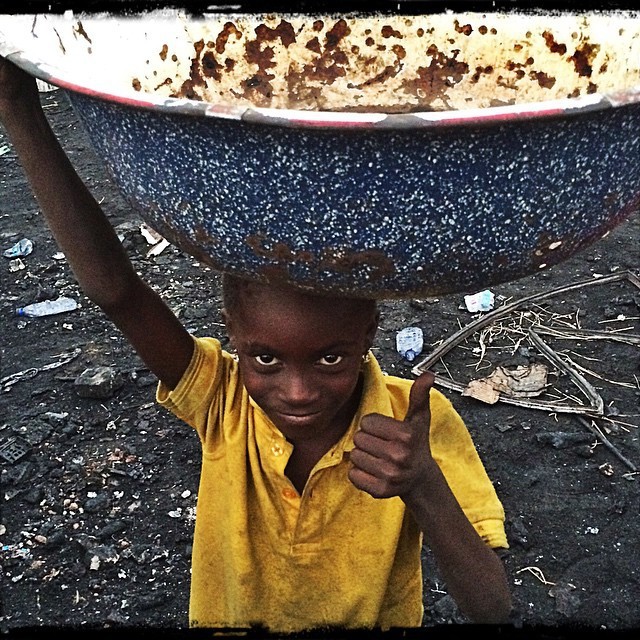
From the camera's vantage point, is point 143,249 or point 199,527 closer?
point 199,527

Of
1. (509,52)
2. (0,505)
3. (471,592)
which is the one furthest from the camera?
(0,505)

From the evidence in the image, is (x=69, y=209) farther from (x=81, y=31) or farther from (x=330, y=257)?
(x=330, y=257)

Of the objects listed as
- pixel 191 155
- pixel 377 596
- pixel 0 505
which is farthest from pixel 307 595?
pixel 0 505

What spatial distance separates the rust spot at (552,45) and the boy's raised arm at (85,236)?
2.75 feet

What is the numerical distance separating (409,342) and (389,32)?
6.56ft

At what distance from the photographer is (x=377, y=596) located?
167 cm

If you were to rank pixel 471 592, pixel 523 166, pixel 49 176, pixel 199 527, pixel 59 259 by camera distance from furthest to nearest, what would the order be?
pixel 59 259, pixel 199 527, pixel 471 592, pixel 49 176, pixel 523 166

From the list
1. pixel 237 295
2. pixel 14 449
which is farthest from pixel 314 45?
pixel 14 449

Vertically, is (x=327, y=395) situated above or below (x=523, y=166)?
below

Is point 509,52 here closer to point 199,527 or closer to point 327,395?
point 327,395

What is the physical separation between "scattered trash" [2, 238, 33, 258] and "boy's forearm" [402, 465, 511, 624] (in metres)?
3.36

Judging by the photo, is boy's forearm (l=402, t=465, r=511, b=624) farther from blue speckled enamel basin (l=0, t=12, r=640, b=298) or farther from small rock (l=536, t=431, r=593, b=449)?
small rock (l=536, t=431, r=593, b=449)

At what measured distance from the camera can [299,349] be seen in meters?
1.36

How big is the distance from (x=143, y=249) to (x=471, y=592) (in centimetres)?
316
